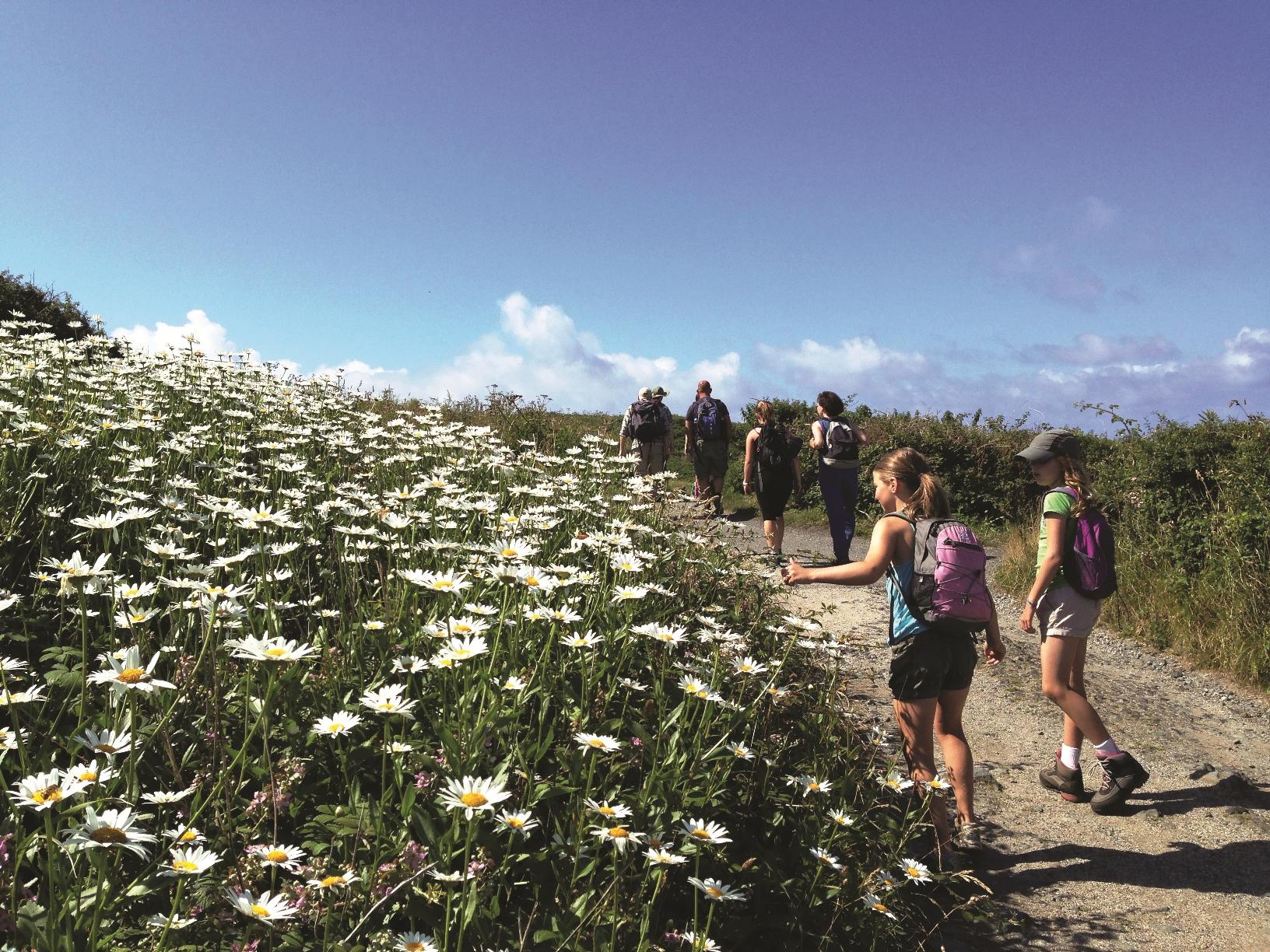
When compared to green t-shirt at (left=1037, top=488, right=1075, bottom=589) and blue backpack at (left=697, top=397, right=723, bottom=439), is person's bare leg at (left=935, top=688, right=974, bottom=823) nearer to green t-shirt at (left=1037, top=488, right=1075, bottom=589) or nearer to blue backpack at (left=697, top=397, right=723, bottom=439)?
green t-shirt at (left=1037, top=488, right=1075, bottom=589)

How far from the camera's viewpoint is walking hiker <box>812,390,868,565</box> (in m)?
8.95

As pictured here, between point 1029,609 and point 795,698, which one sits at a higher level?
point 1029,609

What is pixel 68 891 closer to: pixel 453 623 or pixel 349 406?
pixel 453 623

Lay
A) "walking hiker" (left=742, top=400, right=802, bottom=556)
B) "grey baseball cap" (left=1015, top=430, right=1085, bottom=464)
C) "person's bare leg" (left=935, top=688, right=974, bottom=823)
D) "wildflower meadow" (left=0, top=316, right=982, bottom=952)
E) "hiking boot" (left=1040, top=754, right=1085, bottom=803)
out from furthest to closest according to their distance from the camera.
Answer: "walking hiker" (left=742, top=400, right=802, bottom=556) < "hiking boot" (left=1040, top=754, right=1085, bottom=803) < "grey baseball cap" (left=1015, top=430, right=1085, bottom=464) < "person's bare leg" (left=935, top=688, right=974, bottom=823) < "wildflower meadow" (left=0, top=316, right=982, bottom=952)

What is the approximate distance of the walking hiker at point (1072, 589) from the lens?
14.6ft

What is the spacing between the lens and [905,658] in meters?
3.78

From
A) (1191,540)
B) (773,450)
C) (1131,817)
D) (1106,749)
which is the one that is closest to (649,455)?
(773,450)

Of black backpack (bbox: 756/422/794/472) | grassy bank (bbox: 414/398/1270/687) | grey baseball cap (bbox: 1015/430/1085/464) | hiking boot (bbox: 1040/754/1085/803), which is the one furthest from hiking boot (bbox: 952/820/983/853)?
black backpack (bbox: 756/422/794/472)

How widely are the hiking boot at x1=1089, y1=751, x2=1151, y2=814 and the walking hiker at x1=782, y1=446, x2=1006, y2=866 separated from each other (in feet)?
4.03

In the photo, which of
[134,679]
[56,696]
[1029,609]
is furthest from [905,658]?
[56,696]

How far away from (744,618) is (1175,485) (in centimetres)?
611

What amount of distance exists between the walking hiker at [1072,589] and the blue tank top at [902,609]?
1070 mm

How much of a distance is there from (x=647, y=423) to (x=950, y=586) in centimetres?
718

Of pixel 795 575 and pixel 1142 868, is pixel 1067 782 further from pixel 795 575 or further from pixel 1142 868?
pixel 795 575
